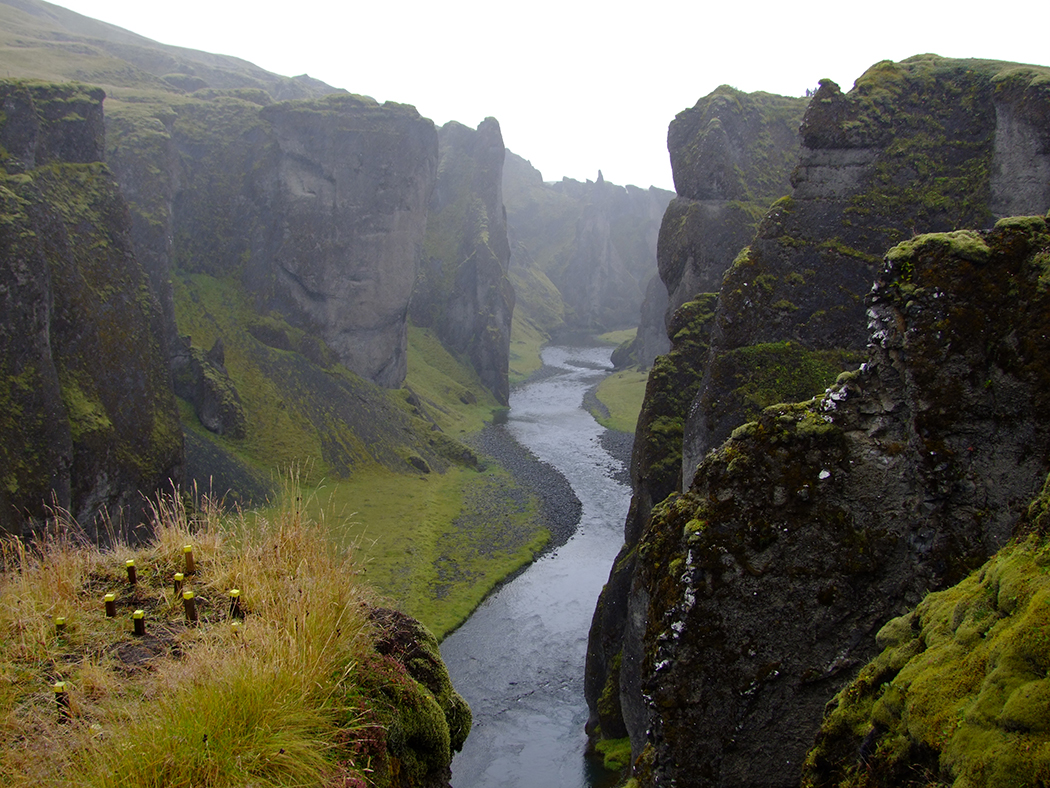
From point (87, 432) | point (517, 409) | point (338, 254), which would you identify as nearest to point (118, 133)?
point (338, 254)

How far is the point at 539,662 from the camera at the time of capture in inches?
1283

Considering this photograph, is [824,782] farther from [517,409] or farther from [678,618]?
[517,409]

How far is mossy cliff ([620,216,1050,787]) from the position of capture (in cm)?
1022

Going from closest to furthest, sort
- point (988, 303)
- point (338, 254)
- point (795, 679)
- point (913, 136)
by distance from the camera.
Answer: point (988, 303)
point (795, 679)
point (913, 136)
point (338, 254)

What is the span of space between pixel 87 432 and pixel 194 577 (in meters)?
26.5

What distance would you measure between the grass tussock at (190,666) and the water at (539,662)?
19212mm

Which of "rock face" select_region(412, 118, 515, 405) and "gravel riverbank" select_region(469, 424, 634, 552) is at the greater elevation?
"rock face" select_region(412, 118, 515, 405)

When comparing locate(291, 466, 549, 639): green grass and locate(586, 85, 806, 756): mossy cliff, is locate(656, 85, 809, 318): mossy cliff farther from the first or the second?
locate(291, 466, 549, 639): green grass

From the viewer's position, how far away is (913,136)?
23.9m

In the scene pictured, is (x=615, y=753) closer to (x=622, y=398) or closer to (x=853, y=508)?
(x=853, y=508)

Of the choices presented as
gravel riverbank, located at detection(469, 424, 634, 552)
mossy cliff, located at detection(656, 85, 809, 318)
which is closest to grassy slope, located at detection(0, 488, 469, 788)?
mossy cliff, located at detection(656, 85, 809, 318)

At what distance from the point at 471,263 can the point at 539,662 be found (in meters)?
79.8

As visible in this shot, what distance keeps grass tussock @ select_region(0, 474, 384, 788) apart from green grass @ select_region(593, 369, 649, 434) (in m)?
63.8

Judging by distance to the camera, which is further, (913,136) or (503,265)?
(503,265)
